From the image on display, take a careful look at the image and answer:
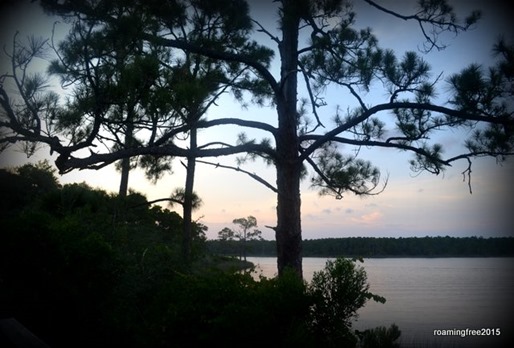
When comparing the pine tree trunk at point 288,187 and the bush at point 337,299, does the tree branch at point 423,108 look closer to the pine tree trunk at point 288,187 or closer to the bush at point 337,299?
the pine tree trunk at point 288,187

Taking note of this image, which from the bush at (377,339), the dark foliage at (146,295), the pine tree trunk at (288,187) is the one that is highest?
the pine tree trunk at (288,187)

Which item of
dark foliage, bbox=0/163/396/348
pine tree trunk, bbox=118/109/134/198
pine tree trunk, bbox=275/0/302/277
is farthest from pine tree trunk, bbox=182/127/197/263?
pine tree trunk, bbox=275/0/302/277

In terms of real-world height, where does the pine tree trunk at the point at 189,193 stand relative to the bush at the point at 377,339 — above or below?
above

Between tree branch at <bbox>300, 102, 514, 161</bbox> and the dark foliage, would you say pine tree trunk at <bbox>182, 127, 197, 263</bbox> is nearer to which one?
the dark foliage

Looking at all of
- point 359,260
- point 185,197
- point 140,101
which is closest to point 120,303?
point 140,101

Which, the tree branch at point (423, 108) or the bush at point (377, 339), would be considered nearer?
the bush at point (377, 339)

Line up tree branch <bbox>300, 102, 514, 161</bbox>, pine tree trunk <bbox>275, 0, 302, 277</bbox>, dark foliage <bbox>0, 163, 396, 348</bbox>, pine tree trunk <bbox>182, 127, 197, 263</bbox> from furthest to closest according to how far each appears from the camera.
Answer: pine tree trunk <bbox>182, 127, 197, 263</bbox>
pine tree trunk <bbox>275, 0, 302, 277</bbox>
tree branch <bbox>300, 102, 514, 161</bbox>
dark foliage <bbox>0, 163, 396, 348</bbox>

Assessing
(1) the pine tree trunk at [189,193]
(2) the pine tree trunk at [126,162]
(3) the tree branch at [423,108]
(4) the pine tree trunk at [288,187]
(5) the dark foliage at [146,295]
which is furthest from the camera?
(1) the pine tree trunk at [189,193]

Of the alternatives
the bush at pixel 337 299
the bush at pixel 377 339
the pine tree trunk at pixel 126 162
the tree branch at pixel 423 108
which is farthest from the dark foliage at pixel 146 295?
the tree branch at pixel 423 108

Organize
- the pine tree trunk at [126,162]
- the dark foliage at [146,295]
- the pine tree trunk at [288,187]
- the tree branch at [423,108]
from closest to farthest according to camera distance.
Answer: the dark foliage at [146,295] → the pine tree trunk at [126,162] → the tree branch at [423,108] → the pine tree trunk at [288,187]

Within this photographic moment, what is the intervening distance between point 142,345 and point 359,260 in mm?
2076

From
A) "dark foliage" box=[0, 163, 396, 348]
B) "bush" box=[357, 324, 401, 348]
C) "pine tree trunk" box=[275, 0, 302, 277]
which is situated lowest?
"bush" box=[357, 324, 401, 348]

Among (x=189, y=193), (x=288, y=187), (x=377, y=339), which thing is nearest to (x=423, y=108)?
(x=288, y=187)

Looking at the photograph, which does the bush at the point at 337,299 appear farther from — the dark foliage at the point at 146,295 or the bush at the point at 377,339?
the bush at the point at 377,339
